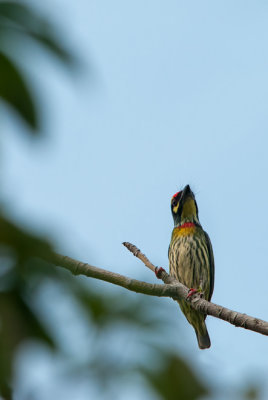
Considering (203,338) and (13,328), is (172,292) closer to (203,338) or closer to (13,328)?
(203,338)

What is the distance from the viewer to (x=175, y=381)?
3.54 ft

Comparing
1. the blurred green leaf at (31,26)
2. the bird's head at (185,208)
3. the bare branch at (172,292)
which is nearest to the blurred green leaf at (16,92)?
the blurred green leaf at (31,26)

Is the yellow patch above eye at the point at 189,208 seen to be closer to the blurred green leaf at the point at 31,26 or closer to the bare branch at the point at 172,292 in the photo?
the bare branch at the point at 172,292

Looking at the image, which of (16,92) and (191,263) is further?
(191,263)

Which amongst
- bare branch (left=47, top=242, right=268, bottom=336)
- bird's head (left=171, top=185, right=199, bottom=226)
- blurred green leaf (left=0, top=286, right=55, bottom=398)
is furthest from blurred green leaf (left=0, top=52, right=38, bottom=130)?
bird's head (left=171, top=185, right=199, bottom=226)

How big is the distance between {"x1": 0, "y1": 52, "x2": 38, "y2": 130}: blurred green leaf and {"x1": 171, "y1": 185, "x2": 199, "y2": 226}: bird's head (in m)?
8.61

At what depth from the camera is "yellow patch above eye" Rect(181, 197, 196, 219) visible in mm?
9773

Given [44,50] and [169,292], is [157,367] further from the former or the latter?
[169,292]

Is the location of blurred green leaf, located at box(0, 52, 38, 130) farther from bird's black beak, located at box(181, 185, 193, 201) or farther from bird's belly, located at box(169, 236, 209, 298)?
bird's black beak, located at box(181, 185, 193, 201)

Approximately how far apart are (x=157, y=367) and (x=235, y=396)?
155mm

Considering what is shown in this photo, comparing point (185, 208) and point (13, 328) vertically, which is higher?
point (185, 208)

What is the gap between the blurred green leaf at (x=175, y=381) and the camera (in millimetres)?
1054

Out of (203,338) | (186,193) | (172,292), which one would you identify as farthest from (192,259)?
(172,292)

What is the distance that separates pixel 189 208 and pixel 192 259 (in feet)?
4.24
